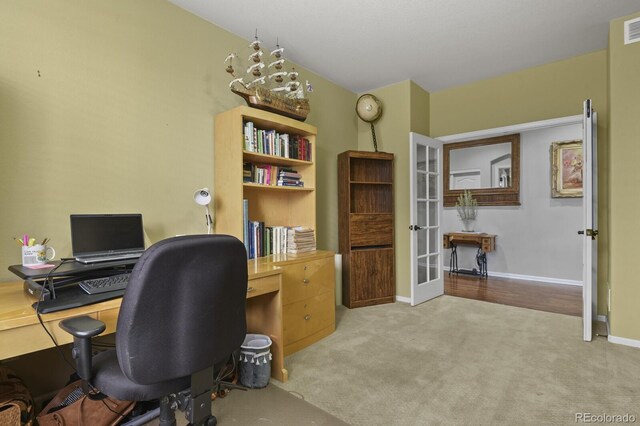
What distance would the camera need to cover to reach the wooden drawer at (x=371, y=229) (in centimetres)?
366

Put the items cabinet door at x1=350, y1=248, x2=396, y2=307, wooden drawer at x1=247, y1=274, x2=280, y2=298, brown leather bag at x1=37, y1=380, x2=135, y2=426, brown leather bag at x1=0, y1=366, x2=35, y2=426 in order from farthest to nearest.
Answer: cabinet door at x1=350, y1=248, x2=396, y2=307
wooden drawer at x1=247, y1=274, x2=280, y2=298
brown leather bag at x1=37, y1=380, x2=135, y2=426
brown leather bag at x1=0, y1=366, x2=35, y2=426

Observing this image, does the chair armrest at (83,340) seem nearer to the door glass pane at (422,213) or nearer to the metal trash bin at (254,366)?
the metal trash bin at (254,366)

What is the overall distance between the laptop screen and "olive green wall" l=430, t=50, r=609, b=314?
377 cm

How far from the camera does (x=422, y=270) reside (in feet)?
12.8

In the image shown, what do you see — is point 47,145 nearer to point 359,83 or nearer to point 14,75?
point 14,75

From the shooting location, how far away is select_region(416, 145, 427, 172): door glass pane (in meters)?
3.87

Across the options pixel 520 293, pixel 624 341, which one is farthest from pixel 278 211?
pixel 520 293

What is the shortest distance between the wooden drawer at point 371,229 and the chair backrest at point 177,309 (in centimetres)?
254

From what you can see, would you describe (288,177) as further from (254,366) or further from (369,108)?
(369,108)

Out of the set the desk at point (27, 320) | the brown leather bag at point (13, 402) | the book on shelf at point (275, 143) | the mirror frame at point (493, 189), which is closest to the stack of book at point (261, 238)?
the book on shelf at point (275, 143)

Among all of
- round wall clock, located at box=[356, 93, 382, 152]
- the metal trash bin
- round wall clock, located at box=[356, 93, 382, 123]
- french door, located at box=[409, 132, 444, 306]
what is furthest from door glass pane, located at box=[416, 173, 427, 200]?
the metal trash bin

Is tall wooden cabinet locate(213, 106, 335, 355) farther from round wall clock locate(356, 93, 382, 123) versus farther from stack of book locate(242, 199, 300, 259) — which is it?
round wall clock locate(356, 93, 382, 123)

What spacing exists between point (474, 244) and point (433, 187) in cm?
198

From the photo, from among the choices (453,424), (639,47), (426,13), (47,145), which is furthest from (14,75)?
(639,47)
